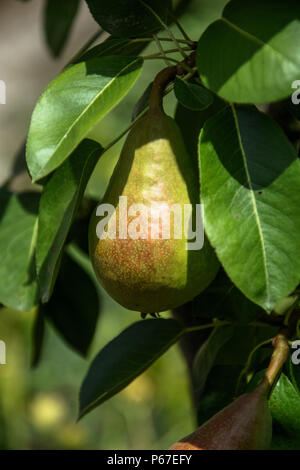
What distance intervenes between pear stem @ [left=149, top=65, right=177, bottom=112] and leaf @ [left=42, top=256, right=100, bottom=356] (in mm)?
578

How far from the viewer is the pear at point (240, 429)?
61 centimetres

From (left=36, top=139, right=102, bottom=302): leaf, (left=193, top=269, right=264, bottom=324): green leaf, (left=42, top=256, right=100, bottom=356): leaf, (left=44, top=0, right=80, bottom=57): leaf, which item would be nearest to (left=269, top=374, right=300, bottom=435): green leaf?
(left=193, top=269, right=264, bottom=324): green leaf

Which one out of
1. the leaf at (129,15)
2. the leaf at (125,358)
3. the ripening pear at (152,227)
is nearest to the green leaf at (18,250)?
the leaf at (125,358)

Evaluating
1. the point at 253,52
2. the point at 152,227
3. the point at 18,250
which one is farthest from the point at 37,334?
the point at 253,52

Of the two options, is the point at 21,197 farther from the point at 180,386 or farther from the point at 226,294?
the point at 180,386

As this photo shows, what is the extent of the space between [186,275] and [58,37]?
2.69 ft

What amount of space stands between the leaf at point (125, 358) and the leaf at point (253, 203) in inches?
11.7

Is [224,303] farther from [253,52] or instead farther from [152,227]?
[253,52]

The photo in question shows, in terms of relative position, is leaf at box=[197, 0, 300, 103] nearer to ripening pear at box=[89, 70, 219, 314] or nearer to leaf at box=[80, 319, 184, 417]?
ripening pear at box=[89, 70, 219, 314]

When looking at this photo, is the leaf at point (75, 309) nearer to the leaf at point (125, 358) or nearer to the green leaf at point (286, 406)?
the leaf at point (125, 358)

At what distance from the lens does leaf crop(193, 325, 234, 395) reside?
92 centimetres

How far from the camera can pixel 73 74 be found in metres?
0.72

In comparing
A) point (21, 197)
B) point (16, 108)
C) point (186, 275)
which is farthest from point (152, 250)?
point (16, 108)

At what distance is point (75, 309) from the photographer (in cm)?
126
